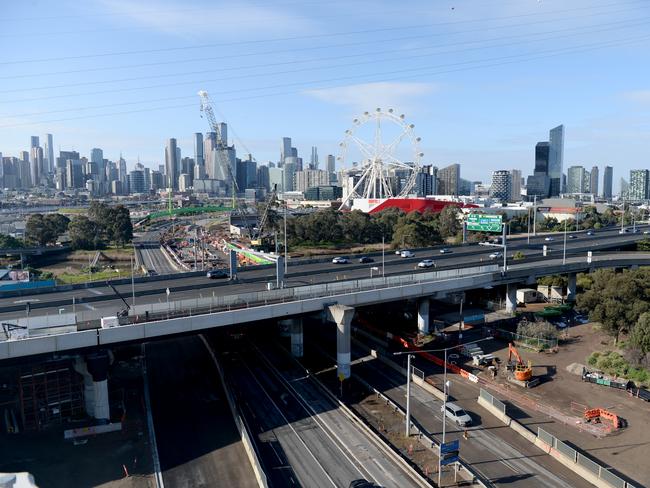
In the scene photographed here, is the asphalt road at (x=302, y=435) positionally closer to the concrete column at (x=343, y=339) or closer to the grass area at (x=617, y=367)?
the concrete column at (x=343, y=339)

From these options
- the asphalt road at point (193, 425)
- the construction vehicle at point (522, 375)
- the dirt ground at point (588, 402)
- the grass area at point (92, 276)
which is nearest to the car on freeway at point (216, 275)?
the asphalt road at point (193, 425)

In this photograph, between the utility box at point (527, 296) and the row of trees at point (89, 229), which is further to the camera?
the row of trees at point (89, 229)

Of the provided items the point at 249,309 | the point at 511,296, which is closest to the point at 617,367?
the point at 511,296

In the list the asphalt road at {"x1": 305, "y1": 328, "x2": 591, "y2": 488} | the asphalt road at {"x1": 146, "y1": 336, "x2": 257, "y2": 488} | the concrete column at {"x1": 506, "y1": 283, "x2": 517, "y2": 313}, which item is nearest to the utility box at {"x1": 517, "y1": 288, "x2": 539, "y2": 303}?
the concrete column at {"x1": 506, "y1": 283, "x2": 517, "y2": 313}

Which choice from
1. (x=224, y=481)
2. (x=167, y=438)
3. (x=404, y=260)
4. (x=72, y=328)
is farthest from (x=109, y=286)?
(x=404, y=260)

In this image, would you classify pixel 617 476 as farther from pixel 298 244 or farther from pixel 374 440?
pixel 298 244

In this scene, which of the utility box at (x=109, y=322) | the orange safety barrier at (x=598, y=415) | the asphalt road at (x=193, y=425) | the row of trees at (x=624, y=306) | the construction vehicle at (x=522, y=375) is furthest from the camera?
the row of trees at (x=624, y=306)
